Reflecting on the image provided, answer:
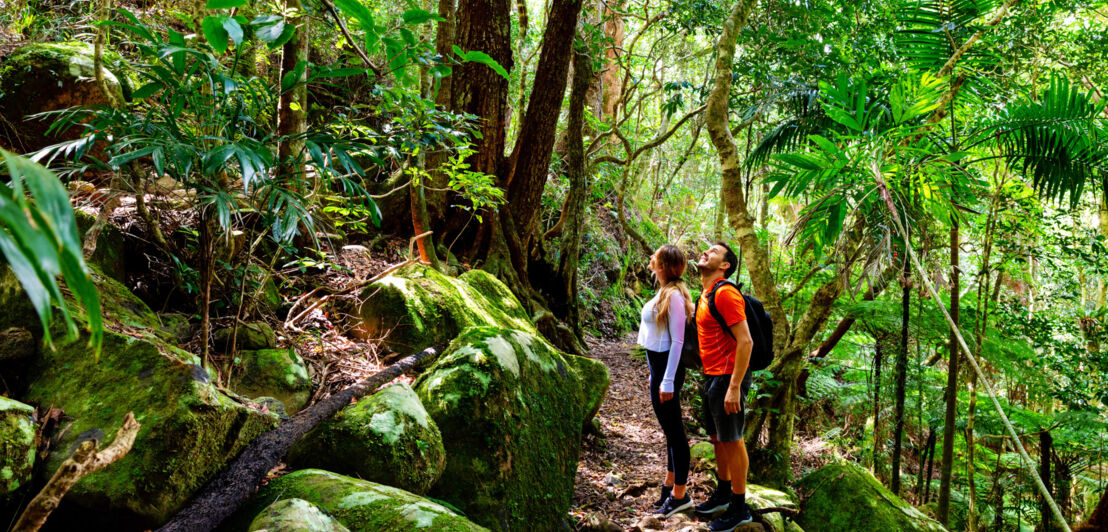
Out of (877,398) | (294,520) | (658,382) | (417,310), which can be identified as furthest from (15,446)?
(877,398)

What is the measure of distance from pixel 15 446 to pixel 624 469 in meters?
4.40

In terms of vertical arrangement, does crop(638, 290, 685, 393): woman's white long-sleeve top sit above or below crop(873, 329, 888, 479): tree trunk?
above

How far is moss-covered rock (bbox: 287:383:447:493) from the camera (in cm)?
274

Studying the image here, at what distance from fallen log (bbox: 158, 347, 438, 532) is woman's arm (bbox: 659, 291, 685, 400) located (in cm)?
215

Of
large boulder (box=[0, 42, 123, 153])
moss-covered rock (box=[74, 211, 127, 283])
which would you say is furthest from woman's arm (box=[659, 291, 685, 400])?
large boulder (box=[0, 42, 123, 153])

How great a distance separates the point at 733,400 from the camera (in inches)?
144

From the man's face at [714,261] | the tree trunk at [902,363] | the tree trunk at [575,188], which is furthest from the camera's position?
the tree trunk at [575,188]

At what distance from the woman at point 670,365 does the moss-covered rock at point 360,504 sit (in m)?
2.11

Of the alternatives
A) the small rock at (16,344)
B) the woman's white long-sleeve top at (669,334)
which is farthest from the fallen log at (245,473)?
the woman's white long-sleeve top at (669,334)

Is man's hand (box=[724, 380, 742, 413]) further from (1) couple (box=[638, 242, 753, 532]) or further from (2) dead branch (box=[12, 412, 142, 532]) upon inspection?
(2) dead branch (box=[12, 412, 142, 532])

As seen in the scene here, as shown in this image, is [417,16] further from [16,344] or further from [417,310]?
[417,310]

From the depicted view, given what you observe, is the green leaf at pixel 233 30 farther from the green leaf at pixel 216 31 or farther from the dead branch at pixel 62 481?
the dead branch at pixel 62 481

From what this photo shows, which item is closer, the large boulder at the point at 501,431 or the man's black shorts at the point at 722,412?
the large boulder at the point at 501,431

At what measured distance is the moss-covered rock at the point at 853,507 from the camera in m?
4.50
